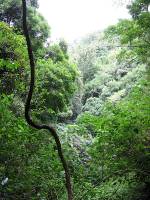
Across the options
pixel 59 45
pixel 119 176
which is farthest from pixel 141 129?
pixel 59 45

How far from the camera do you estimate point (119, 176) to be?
651 cm

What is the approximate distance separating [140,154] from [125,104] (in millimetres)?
915

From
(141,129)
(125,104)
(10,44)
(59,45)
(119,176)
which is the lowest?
(119,176)

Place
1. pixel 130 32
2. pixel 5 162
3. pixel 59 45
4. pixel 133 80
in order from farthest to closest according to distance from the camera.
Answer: pixel 133 80, pixel 59 45, pixel 130 32, pixel 5 162

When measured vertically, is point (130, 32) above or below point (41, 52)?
below

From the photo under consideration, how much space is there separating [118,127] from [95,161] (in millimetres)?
745

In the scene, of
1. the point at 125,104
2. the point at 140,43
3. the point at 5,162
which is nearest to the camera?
the point at 5,162

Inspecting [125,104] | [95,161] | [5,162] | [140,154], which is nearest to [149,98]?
[125,104]

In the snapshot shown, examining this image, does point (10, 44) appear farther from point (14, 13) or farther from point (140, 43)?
point (140, 43)

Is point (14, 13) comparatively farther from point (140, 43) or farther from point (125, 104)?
point (125, 104)

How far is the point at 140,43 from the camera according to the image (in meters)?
9.12

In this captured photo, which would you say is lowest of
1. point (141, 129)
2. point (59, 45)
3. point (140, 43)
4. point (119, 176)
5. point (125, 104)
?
point (119, 176)

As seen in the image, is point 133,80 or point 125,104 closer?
point 125,104

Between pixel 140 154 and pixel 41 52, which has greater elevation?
pixel 41 52
